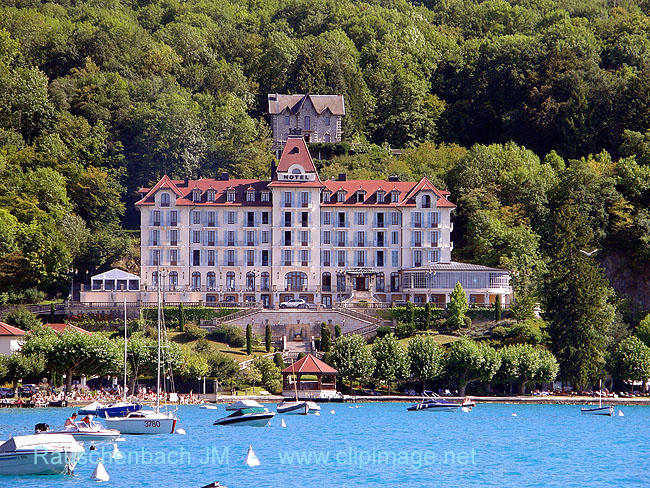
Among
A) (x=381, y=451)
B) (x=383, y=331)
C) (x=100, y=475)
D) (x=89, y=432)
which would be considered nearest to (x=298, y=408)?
(x=383, y=331)

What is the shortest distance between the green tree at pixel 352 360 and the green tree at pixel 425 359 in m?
3.24

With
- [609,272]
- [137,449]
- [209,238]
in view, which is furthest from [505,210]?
[137,449]

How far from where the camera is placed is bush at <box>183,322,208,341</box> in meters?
101

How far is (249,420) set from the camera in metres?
76.9

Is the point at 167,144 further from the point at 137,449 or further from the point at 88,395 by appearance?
the point at 137,449

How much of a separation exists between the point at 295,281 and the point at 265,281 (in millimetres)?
2779

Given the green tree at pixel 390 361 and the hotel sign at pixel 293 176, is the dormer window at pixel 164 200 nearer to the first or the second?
the hotel sign at pixel 293 176

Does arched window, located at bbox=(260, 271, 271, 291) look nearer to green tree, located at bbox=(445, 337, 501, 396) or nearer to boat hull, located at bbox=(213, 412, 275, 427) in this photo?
green tree, located at bbox=(445, 337, 501, 396)

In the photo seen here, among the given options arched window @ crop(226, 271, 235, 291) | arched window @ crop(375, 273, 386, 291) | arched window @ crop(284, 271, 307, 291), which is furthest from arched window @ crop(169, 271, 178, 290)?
arched window @ crop(375, 273, 386, 291)

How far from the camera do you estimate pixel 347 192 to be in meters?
116

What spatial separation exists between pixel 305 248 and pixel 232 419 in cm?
3972

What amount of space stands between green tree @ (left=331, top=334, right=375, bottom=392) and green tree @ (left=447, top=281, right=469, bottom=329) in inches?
475

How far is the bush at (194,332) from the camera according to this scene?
332 ft

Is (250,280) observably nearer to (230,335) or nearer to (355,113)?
(230,335)
